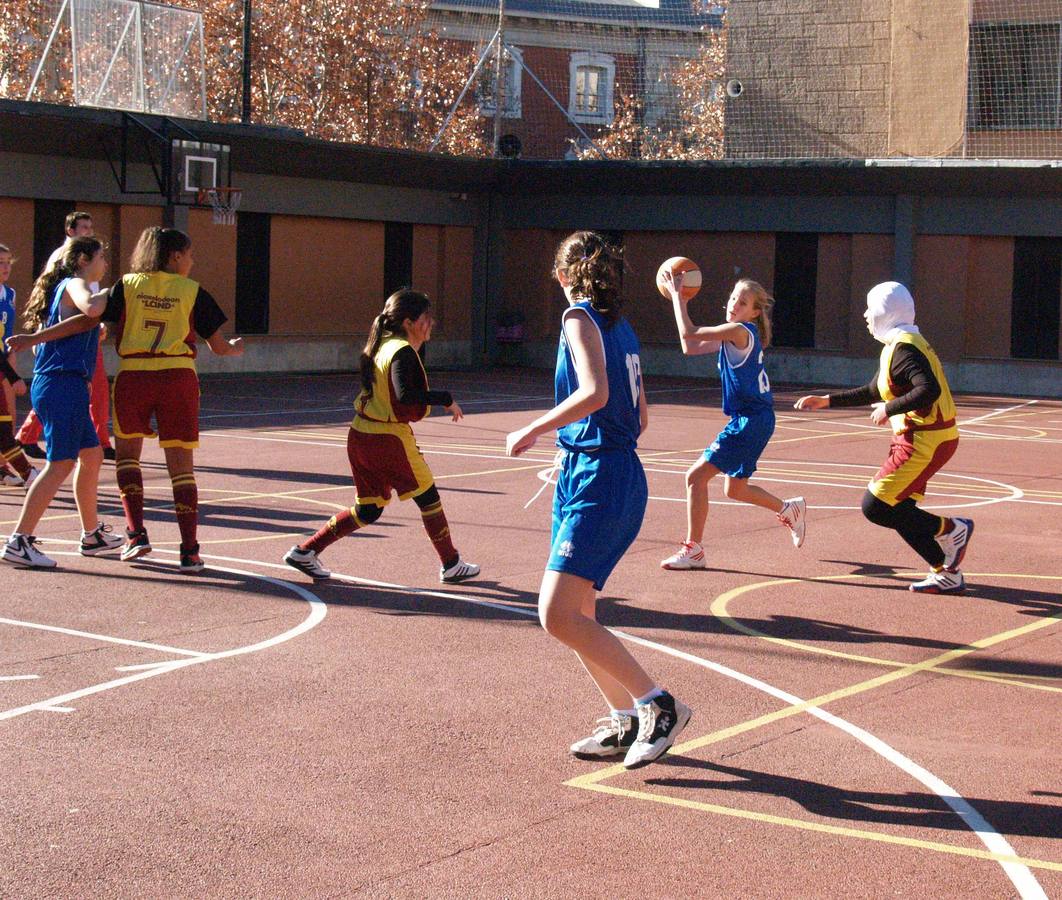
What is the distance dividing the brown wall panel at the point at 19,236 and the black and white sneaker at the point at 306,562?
18292 millimetres

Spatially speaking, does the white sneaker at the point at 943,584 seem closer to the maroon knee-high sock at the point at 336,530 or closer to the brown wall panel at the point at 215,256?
the maroon knee-high sock at the point at 336,530

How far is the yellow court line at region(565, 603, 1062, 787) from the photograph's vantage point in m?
5.59

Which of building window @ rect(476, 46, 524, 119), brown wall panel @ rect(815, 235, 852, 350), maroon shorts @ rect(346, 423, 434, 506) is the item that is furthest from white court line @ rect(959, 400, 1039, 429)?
building window @ rect(476, 46, 524, 119)

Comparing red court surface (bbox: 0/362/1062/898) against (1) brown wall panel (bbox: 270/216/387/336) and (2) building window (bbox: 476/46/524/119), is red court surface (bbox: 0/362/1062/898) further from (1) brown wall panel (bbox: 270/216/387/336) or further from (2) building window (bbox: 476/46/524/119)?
(2) building window (bbox: 476/46/524/119)

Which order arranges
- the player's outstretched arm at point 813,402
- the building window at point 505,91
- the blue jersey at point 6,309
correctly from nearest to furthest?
the player's outstretched arm at point 813,402 < the blue jersey at point 6,309 < the building window at point 505,91

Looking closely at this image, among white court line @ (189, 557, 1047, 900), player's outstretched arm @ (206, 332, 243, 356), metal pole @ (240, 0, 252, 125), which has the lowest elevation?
white court line @ (189, 557, 1047, 900)

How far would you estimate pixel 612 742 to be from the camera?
18.4 ft

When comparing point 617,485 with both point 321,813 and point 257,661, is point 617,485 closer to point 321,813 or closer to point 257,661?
point 321,813

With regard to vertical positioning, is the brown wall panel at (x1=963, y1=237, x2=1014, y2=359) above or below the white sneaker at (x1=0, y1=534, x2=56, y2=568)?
above

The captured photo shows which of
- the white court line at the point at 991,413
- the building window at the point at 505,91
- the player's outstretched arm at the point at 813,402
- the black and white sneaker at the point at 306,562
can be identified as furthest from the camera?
the building window at the point at 505,91

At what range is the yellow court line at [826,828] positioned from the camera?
15.4ft

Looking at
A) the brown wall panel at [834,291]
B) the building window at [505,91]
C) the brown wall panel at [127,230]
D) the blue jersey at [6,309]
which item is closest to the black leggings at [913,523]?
the blue jersey at [6,309]

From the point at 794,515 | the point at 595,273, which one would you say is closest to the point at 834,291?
the point at 794,515

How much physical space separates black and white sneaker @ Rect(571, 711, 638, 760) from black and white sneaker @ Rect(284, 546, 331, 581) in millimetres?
3628
